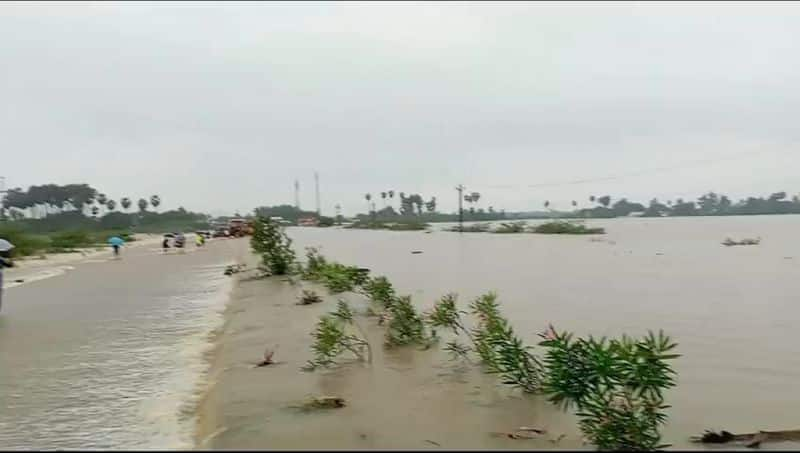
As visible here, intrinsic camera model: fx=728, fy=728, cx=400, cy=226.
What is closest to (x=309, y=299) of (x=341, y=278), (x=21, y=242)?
(x=341, y=278)

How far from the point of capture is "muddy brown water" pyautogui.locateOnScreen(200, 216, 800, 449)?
5.88 metres

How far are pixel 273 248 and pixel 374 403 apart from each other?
17.1 metres

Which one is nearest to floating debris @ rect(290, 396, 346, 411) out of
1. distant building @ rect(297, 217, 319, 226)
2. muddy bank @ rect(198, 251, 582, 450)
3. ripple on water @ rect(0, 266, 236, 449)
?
muddy bank @ rect(198, 251, 582, 450)

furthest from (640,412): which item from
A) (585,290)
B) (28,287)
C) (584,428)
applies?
(28,287)

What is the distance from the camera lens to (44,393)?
842 cm

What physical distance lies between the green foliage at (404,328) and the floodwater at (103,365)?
8.66 ft

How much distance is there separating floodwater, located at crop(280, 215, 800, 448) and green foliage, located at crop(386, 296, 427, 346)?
3.49 feet

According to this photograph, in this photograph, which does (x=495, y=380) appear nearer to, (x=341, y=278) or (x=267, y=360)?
(x=267, y=360)

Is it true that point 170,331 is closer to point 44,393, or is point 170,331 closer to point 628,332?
point 44,393

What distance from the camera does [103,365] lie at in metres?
9.93

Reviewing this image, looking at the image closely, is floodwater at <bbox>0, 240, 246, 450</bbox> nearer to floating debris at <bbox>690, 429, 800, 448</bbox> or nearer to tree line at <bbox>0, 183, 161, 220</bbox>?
floating debris at <bbox>690, 429, 800, 448</bbox>

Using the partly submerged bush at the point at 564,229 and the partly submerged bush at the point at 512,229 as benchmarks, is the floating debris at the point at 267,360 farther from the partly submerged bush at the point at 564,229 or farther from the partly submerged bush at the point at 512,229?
the partly submerged bush at the point at 512,229

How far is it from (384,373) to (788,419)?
4226 mm

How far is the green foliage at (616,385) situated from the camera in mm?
5137
